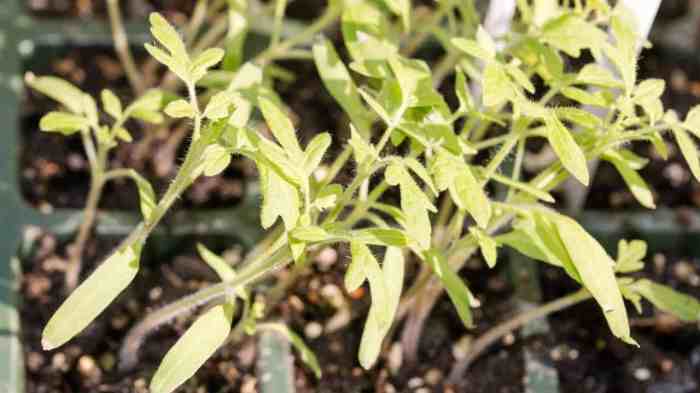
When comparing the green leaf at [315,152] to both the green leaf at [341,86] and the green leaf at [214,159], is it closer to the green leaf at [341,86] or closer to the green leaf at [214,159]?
the green leaf at [214,159]

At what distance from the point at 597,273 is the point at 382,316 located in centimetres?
22

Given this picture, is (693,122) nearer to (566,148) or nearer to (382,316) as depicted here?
(566,148)

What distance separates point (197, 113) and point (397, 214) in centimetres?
25

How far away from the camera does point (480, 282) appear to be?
1.69 meters

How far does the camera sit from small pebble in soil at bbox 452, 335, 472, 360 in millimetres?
1586

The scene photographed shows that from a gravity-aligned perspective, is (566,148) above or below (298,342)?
above

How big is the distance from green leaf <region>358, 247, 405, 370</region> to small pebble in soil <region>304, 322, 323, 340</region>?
40cm

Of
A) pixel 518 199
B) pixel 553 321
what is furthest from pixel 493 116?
pixel 553 321

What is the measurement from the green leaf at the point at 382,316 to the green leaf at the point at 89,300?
26cm

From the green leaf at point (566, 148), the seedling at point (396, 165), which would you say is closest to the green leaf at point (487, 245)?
the seedling at point (396, 165)

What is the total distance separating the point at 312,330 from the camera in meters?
1.57

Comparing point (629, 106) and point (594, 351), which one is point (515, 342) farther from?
point (629, 106)

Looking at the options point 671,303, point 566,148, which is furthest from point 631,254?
point 566,148

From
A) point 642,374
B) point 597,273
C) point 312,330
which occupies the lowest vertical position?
point 642,374
